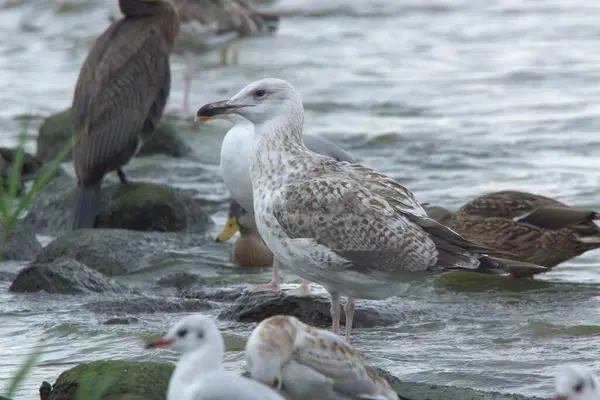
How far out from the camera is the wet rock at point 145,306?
331 inches

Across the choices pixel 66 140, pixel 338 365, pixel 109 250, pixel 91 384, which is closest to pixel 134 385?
pixel 91 384

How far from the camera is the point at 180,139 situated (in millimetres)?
14695

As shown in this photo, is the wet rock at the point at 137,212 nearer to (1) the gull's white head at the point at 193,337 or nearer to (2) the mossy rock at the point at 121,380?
(2) the mossy rock at the point at 121,380

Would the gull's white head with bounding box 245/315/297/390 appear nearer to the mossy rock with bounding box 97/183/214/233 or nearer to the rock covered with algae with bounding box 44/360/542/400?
the rock covered with algae with bounding box 44/360/542/400

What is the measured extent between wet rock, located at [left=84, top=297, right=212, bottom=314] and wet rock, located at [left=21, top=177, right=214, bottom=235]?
263cm

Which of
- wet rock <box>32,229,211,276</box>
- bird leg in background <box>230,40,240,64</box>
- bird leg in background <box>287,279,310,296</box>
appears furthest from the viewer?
bird leg in background <box>230,40,240,64</box>

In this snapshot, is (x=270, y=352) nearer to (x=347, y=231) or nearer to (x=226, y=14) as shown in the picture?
(x=347, y=231)

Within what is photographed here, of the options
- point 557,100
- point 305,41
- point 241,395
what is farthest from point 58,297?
point 305,41

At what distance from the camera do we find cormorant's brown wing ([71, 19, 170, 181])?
11938 mm

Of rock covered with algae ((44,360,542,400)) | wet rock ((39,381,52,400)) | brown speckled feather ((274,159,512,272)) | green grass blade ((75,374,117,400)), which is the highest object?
brown speckled feather ((274,159,512,272))

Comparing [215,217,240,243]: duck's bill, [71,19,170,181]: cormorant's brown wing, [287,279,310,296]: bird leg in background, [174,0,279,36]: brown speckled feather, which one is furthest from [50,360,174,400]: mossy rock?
[174,0,279,36]: brown speckled feather

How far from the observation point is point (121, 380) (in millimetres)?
6023

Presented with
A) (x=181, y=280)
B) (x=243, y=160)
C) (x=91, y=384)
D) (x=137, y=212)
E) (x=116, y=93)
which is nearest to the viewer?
(x=91, y=384)

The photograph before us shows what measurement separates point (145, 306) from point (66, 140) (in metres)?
5.81
